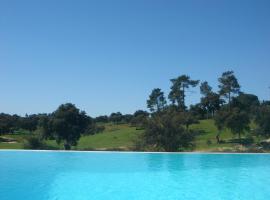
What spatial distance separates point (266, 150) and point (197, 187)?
16.1 m

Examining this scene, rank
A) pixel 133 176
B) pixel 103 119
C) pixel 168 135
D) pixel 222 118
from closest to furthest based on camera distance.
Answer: pixel 133 176, pixel 168 135, pixel 222 118, pixel 103 119

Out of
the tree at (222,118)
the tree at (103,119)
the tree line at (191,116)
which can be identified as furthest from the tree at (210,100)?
the tree at (103,119)

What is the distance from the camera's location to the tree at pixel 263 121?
3438 cm

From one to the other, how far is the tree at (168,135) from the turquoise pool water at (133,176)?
2662mm

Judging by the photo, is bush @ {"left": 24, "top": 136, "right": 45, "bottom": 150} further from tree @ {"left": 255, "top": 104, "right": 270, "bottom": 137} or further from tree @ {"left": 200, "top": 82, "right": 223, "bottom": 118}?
tree @ {"left": 200, "top": 82, "right": 223, "bottom": 118}

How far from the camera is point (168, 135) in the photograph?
28031 mm

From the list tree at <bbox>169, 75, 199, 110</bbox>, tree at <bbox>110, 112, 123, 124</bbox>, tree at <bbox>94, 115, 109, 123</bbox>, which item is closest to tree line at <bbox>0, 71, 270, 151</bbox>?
tree at <bbox>169, 75, 199, 110</bbox>

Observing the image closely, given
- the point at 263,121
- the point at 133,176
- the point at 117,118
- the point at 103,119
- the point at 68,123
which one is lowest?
the point at 133,176

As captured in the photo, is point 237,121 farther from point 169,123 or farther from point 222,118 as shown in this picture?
point 169,123

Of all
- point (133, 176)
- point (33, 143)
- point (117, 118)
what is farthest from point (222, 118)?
point (117, 118)

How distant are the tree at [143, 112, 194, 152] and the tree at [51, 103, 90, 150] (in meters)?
5.86

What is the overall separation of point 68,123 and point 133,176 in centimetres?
1430

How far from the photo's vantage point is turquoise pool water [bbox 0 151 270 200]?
532 inches

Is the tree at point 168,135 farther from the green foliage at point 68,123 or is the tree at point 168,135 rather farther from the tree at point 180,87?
the tree at point 180,87
